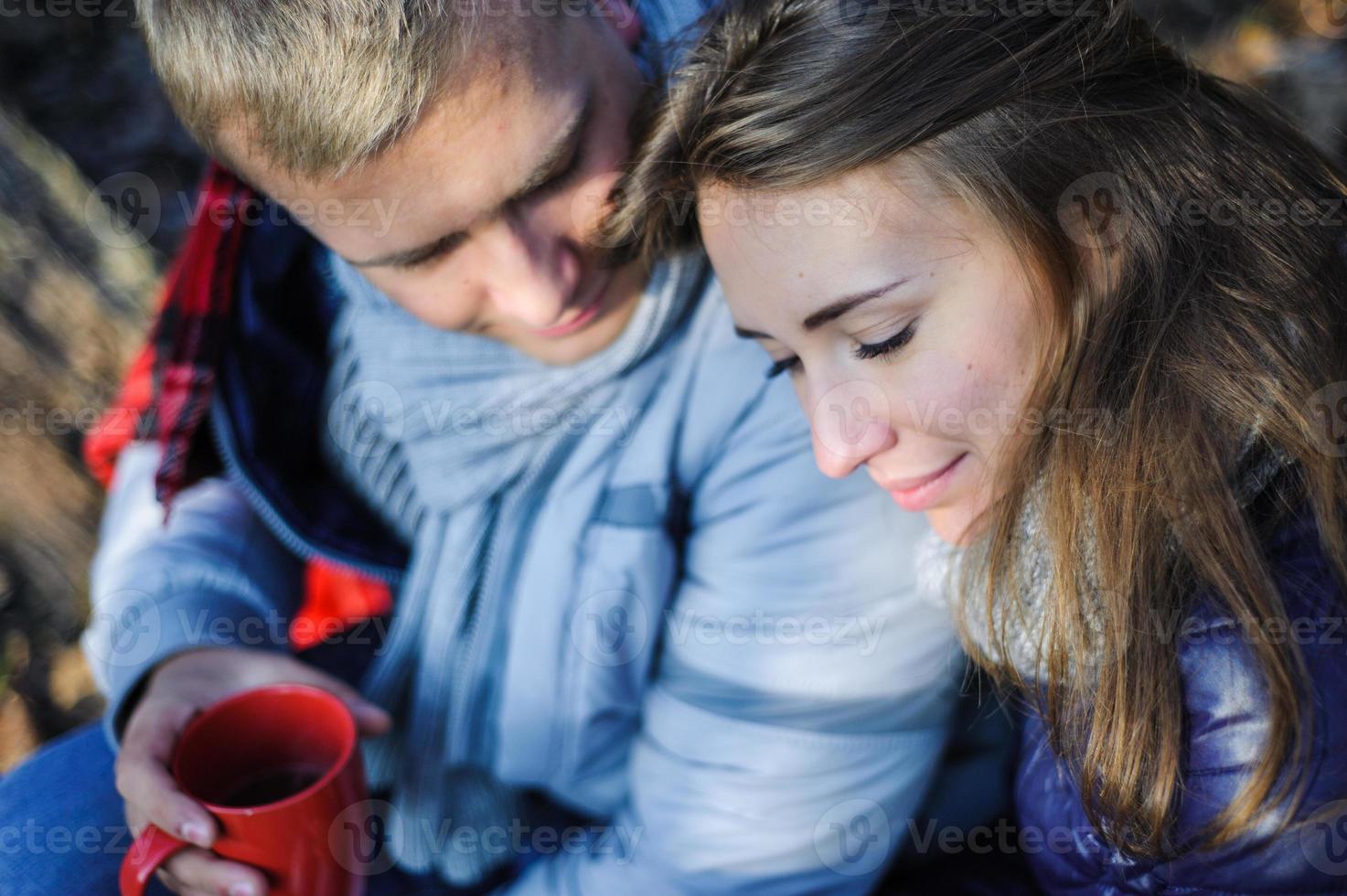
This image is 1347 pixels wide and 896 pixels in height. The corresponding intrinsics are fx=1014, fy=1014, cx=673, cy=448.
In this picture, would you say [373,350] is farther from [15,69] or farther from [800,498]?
[15,69]

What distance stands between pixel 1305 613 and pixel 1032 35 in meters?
0.69

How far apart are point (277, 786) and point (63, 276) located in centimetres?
137

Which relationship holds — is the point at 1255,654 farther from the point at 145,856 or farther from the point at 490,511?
the point at 145,856

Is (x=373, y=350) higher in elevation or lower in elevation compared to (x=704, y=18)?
lower

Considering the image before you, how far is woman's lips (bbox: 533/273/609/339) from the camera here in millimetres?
1334

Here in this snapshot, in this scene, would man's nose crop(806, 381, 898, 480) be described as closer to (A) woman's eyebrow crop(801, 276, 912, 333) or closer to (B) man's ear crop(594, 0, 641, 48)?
(A) woman's eyebrow crop(801, 276, 912, 333)

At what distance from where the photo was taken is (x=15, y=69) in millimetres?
2164

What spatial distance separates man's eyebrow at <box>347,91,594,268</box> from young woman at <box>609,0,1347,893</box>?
0.15 meters

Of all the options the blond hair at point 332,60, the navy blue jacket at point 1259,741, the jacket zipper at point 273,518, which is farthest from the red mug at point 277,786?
the navy blue jacket at point 1259,741

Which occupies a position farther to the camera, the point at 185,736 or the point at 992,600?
the point at 185,736

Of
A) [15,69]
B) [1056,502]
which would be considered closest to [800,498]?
[1056,502]

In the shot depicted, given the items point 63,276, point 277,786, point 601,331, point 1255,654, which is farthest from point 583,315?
point 63,276

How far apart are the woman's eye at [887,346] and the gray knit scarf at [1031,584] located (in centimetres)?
25

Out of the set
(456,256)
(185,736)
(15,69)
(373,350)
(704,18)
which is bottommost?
(185,736)
